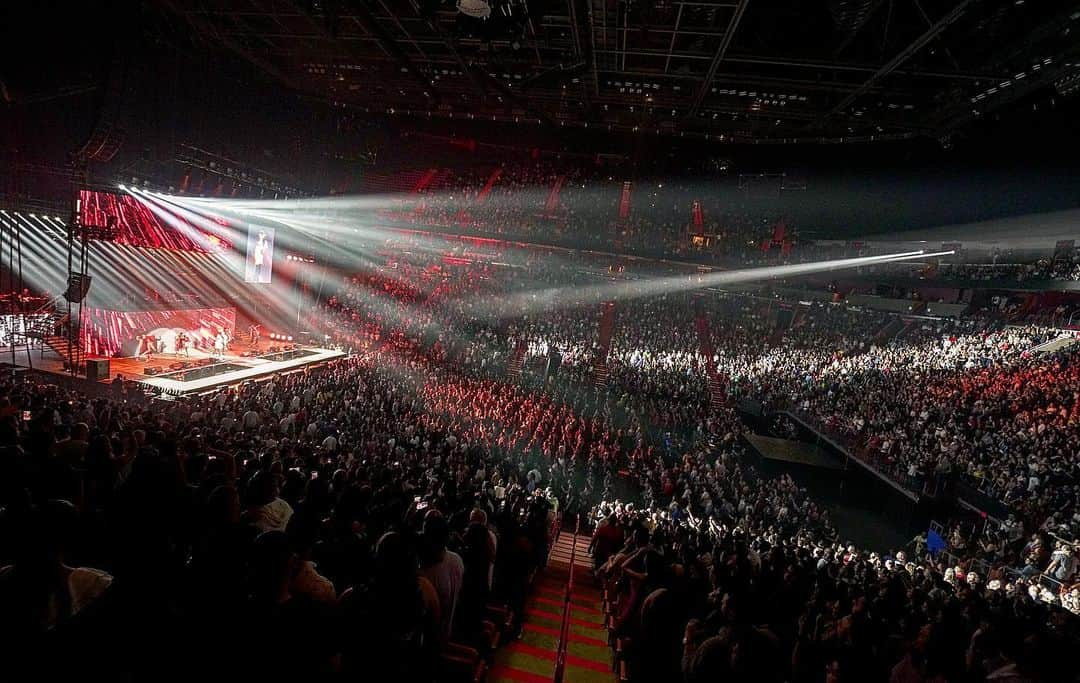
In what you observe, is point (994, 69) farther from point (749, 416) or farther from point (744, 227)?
point (744, 227)

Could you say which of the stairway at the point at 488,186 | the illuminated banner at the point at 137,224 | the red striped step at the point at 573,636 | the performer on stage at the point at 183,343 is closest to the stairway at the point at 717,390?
the stairway at the point at 488,186

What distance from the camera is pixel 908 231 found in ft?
72.2

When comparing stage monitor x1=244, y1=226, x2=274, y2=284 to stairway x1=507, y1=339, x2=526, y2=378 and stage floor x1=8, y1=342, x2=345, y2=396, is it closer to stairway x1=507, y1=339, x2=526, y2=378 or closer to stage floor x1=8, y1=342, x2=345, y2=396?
stage floor x1=8, y1=342, x2=345, y2=396

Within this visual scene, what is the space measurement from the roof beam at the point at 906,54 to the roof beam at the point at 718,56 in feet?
9.47

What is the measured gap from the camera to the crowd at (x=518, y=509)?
1.78 m

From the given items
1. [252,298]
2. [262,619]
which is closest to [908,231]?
[262,619]

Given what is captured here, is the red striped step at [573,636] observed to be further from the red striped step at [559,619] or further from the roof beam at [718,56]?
the roof beam at [718,56]

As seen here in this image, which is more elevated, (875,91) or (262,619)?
(875,91)

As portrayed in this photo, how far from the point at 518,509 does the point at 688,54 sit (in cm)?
961

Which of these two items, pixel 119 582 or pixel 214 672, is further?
pixel 119 582

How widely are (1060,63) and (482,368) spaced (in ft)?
48.4

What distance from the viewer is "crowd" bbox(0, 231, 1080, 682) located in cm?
178

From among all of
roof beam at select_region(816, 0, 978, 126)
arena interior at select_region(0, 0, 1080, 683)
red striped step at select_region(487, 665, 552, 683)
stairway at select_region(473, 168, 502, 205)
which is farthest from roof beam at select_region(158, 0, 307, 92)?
roof beam at select_region(816, 0, 978, 126)

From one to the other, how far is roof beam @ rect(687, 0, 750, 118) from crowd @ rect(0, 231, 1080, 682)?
7.74 meters
